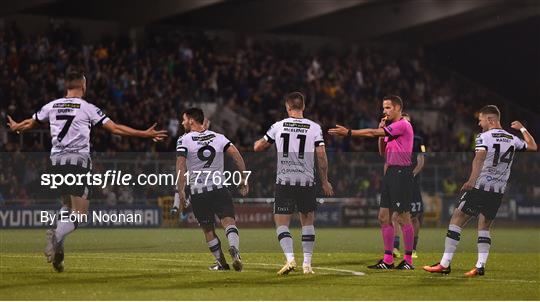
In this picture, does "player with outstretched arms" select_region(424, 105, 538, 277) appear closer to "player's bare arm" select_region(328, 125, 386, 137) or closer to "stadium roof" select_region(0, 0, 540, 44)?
"player's bare arm" select_region(328, 125, 386, 137)

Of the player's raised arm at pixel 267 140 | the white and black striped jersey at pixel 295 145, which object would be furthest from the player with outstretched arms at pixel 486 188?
the player's raised arm at pixel 267 140

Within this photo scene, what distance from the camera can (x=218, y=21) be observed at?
47.9 m

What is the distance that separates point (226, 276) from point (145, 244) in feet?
29.7

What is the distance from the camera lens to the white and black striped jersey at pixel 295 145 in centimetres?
1510

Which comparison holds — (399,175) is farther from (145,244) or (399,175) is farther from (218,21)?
(218,21)

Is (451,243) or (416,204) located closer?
(451,243)

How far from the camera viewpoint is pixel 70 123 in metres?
14.7

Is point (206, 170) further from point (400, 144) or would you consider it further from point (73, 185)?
point (400, 144)

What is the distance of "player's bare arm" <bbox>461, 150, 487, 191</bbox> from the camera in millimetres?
14673

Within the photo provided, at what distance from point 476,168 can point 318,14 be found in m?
31.7

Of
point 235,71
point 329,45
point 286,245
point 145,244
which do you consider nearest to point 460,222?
point 286,245

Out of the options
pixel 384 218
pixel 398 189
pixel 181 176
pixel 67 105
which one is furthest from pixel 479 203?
pixel 67 105

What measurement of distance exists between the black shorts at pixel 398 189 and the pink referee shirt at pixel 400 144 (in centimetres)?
11

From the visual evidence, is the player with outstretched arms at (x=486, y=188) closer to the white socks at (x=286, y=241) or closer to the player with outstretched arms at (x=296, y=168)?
the player with outstretched arms at (x=296, y=168)
